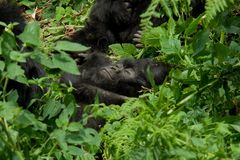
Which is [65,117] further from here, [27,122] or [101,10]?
[101,10]

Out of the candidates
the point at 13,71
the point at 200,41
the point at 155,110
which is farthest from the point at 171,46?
the point at 13,71

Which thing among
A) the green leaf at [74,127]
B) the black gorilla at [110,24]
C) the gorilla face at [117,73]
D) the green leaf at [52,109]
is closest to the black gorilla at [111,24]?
the black gorilla at [110,24]

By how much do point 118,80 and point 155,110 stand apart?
42.8 inches

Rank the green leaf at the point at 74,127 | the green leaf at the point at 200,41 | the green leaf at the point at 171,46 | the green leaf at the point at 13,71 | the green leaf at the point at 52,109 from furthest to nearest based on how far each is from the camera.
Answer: the green leaf at the point at 171,46, the green leaf at the point at 200,41, the green leaf at the point at 52,109, the green leaf at the point at 74,127, the green leaf at the point at 13,71

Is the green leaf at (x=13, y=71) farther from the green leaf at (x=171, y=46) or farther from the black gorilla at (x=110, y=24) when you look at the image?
the black gorilla at (x=110, y=24)

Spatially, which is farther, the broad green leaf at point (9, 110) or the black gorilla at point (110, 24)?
the black gorilla at point (110, 24)

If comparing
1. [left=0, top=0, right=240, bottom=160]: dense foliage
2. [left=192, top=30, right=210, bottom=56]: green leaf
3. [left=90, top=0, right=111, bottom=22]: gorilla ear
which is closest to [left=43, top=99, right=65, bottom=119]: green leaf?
[left=0, top=0, right=240, bottom=160]: dense foliage

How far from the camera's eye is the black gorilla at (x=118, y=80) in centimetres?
322

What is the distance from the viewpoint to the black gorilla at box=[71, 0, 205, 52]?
398cm

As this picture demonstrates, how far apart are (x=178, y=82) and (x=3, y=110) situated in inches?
34.1

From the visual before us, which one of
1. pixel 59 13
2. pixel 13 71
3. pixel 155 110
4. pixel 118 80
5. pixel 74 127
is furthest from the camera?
pixel 59 13

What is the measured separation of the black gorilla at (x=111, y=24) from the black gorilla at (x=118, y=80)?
573mm

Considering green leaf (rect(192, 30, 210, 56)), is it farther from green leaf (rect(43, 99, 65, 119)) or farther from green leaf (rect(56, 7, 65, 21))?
green leaf (rect(56, 7, 65, 21))

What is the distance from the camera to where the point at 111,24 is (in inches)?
167
